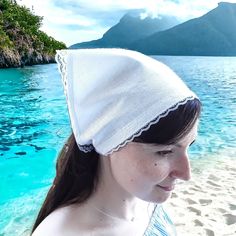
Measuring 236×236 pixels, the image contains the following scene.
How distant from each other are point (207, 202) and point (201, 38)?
15693 cm

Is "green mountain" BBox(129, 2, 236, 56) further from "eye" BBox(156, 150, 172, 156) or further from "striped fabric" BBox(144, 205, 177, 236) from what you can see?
"eye" BBox(156, 150, 172, 156)

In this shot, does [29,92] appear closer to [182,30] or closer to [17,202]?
[17,202]

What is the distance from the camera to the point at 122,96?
111 centimetres

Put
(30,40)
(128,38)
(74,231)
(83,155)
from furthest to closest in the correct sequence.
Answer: (128,38)
(30,40)
(83,155)
(74,231)

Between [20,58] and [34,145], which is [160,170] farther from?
[20,58]

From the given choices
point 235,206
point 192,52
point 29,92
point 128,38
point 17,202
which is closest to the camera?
point 235,206

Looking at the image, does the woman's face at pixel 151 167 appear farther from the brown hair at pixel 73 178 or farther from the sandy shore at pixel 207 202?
the sandy shore at pixel 207 202

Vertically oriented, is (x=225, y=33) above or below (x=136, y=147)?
below

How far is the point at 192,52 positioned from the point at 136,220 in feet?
486

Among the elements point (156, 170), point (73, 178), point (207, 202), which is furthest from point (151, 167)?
point (207, 202)

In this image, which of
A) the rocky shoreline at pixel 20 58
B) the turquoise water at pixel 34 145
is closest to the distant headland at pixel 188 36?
the rocky shoreline at pixel 20 58

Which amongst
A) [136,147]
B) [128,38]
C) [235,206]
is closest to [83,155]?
[136,147]

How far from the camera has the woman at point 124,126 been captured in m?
1.12

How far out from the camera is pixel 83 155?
4.30 feet
